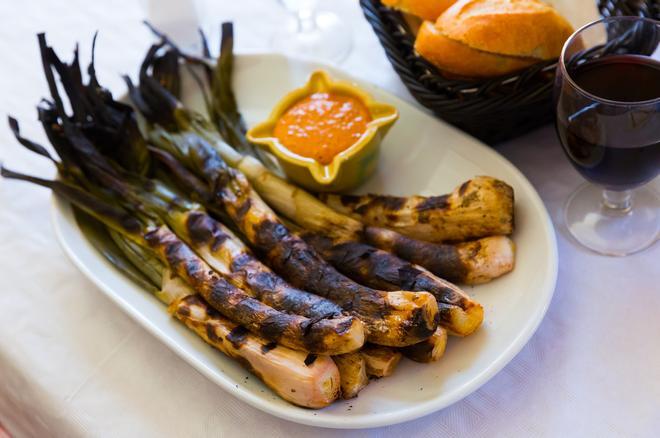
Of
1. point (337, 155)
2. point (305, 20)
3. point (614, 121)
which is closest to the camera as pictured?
point (614, 121)

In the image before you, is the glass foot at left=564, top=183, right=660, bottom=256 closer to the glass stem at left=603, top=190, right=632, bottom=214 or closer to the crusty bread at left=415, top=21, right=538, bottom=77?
the glass stem at left=603, top=190, right=632, bottom=214

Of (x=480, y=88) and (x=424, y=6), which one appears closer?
(x=480, y=88)

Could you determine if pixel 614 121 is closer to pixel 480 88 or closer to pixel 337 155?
pixel 480 88

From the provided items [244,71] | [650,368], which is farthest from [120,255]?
[650,368]

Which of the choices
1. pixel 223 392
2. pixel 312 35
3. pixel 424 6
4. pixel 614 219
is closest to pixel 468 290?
pixel 614 219

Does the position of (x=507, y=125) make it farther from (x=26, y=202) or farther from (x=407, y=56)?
(x=26, y=202)

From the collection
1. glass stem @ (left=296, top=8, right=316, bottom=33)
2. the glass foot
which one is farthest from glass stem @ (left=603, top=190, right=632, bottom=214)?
glass stem @ (left=296, top=8, right=316, bottom=33)
